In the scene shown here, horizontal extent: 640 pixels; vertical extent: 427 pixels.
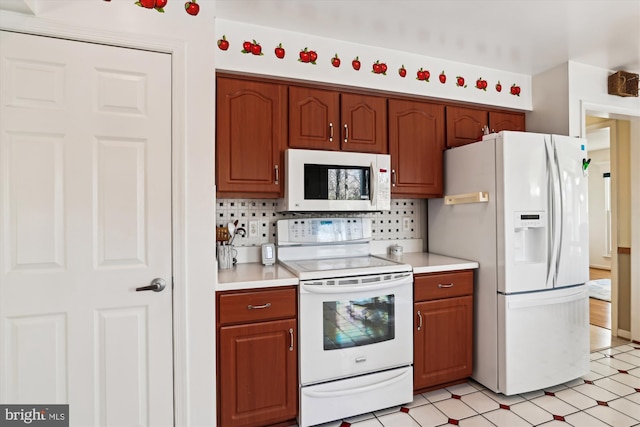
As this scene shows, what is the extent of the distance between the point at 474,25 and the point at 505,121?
1.09m

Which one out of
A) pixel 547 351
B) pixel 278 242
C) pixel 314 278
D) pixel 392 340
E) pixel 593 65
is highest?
pixel 593 65

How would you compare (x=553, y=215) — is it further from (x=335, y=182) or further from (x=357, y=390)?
(x=357, y=390)

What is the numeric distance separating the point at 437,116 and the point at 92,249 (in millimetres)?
2498

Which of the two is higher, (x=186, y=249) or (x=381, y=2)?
(x=381, y=2)

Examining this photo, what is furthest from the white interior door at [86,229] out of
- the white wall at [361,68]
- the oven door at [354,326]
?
the oven door at [354,326]

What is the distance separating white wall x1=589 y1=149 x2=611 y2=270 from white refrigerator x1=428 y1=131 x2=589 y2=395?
224 inches

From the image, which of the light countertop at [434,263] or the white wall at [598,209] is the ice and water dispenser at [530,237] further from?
the white wall at [598,209]

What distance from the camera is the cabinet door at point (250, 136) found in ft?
7.14

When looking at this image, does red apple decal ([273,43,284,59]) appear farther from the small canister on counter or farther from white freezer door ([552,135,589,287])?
white freezer door ([552,135,589,287])

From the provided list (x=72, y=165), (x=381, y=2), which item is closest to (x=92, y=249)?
(x=72, y=165)

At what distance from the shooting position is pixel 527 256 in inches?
95.4

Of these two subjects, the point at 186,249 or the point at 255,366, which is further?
the point at 255,366

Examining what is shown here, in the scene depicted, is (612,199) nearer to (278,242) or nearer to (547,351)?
(547,351)

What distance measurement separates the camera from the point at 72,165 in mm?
1587
